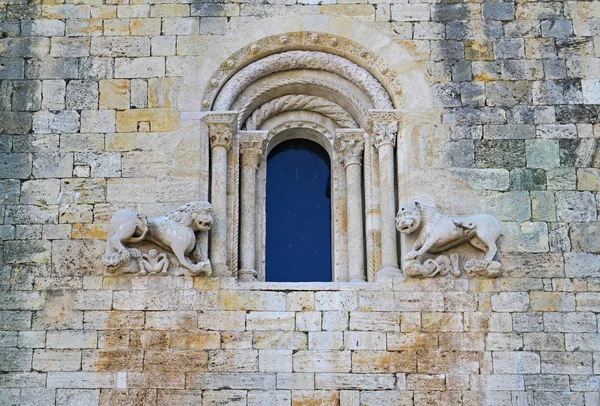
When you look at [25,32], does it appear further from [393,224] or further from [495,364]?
[495,364]

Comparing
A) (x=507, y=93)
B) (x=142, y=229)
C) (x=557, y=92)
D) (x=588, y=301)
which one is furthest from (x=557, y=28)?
(x=142, y=229)

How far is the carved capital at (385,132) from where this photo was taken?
37.0 ft

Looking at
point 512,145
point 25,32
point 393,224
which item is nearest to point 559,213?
point 512,145

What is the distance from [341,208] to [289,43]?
1.78m

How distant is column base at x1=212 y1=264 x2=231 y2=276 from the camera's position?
1073cm

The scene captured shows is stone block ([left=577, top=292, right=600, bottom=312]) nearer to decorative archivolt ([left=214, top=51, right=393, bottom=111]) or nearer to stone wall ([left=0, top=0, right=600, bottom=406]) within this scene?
stone wall ([left=0, top=0, right=600, bottom=406])

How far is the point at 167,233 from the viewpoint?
35.0 ft

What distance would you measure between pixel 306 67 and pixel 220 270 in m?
2.40

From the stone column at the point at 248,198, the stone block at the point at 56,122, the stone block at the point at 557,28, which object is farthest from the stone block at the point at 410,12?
the stone block at the point at 56,122

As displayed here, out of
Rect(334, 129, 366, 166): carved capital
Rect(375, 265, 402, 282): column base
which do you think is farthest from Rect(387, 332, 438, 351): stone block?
Rect(334, 129, 366, 166): carved capital

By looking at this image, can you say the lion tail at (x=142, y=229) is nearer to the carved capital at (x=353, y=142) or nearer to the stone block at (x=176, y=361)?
the stone block at (x=176, y=361)

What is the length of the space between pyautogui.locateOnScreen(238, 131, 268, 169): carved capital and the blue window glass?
0.34m

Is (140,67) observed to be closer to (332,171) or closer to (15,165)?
(15,165)

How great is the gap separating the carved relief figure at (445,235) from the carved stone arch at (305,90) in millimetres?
1370
